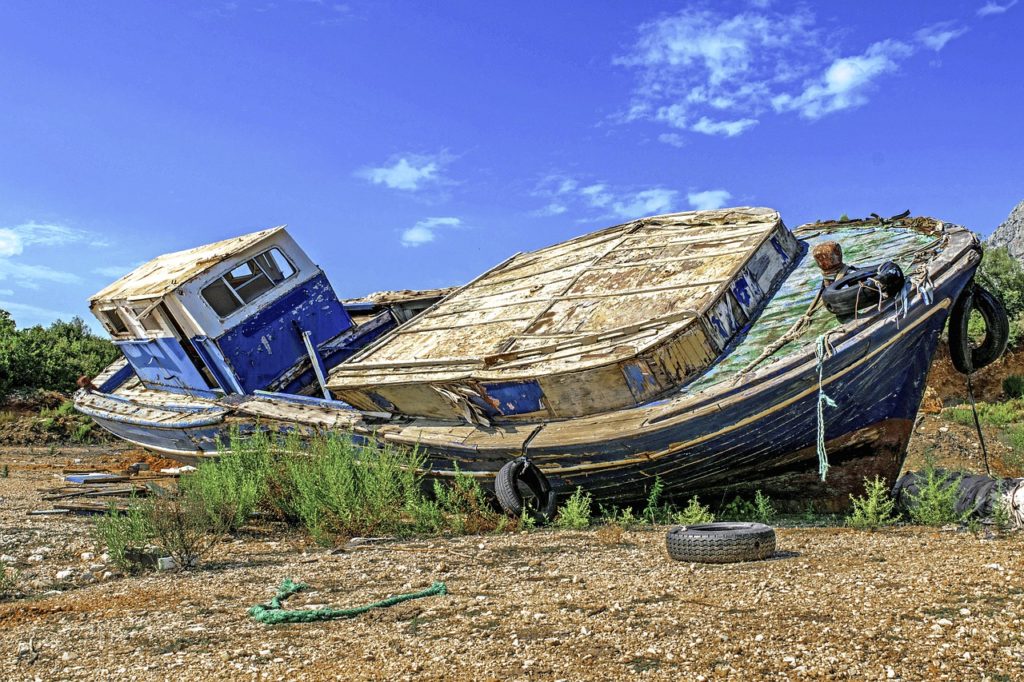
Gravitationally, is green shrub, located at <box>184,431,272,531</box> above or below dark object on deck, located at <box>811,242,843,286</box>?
below

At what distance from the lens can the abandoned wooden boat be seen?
7473 millimetres

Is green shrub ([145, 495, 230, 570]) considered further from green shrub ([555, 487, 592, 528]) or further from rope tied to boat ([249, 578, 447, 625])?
green shrub ([555, 487, 592, 528])

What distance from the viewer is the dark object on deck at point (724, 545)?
18.9 feet

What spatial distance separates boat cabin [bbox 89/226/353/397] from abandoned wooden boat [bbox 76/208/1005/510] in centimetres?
59

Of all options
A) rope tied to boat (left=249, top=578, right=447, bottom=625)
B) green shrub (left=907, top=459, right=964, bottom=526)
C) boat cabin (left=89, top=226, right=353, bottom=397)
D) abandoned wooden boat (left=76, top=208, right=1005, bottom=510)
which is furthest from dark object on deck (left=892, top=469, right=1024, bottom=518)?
boat cabin (left=89, top=226, right=353, bottom=397)

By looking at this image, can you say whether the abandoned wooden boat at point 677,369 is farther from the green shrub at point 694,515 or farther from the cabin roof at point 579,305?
the green shrub at point 694,515

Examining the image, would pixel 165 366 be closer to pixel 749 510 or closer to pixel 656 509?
pixel 656 509

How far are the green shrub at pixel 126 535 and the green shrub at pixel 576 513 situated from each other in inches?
147

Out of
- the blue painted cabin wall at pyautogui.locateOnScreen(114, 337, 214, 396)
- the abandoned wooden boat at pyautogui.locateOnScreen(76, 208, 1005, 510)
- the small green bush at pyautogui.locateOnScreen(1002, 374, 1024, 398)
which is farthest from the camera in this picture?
the small green bush at pyautogui.locateOnScreen(1002, 374, 1024, 398)

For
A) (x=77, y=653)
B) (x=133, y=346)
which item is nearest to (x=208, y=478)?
(x=77, y=653)

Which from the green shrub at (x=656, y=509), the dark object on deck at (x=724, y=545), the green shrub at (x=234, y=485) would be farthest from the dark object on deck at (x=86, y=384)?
the dark object on deck at (x=724, y=545)

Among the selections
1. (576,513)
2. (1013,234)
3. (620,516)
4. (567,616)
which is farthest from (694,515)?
(1013,234)

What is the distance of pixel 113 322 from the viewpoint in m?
13.7

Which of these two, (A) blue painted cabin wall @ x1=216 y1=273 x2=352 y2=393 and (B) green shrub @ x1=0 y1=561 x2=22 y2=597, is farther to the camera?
(A) blue painted cabin wall @ x1=216 y1=273 x2=352 y2=393
